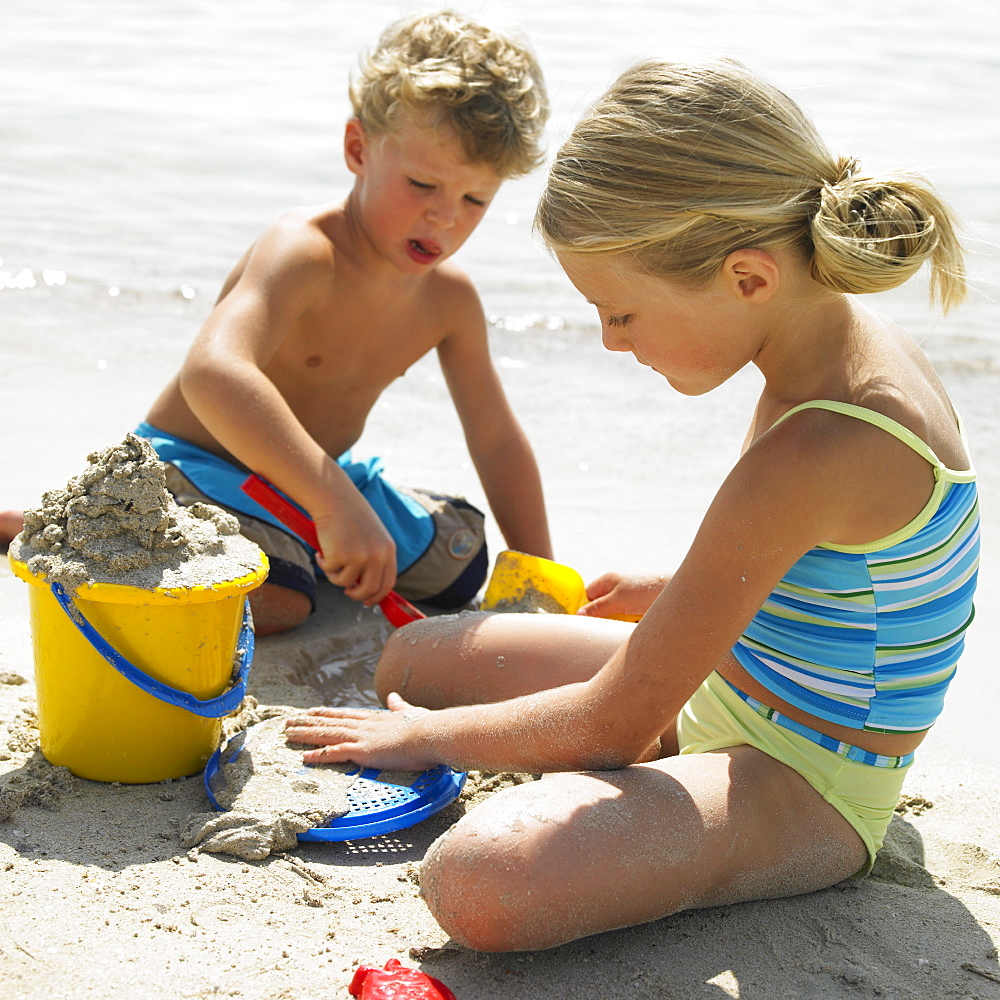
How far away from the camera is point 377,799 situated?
179cm

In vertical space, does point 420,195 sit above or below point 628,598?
above

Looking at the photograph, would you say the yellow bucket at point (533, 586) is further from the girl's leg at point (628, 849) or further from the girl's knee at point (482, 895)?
the girl's knee at point (482, 895)

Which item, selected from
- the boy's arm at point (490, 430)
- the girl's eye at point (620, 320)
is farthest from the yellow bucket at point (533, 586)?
the girl's eye at point (620, 320)

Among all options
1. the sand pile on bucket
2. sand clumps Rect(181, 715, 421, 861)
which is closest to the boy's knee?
sand clumps Rect(181, 715, 421, 861)

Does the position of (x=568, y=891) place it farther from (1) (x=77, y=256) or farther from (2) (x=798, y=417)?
(1) (x=77, y=256)

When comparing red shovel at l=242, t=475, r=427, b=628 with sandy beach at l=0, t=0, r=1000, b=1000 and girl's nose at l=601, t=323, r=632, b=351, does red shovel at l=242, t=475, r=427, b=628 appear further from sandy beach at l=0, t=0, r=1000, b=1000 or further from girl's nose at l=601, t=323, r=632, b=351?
girl's nose at l=601, t=323, r=632, b=351

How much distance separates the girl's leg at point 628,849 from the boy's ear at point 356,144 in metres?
1.82

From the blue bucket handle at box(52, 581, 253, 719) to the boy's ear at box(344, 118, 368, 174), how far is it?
1.49 meters

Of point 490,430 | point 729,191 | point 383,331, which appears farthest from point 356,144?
point 729,191

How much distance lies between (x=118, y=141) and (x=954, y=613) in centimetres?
713

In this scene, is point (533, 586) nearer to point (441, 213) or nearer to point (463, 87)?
point (441, 213)

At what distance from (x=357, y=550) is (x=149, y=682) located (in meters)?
0.62

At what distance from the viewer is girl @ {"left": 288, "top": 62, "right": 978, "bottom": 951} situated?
1488mm

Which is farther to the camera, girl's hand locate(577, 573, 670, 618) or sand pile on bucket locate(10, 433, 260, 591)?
girl's hand locate(577, 573, 670, 618)
